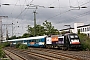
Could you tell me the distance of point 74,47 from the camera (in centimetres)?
3553

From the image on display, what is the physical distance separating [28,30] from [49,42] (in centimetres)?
7724

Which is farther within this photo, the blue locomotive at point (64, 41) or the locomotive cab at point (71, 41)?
the blue locomotive at point (64, 41)

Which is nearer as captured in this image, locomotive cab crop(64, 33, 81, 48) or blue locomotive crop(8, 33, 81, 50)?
locomotive cab crop(64, 33, 81, 48)

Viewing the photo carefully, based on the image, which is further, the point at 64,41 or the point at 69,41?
the point at 64,41

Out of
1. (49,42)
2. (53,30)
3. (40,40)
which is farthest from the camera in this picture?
(53,30)

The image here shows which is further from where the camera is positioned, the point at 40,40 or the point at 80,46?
the point at 40,40

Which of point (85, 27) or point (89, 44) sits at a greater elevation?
point (85, 27)

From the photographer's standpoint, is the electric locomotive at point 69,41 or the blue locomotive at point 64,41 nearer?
the electric locomotive at point 69,41

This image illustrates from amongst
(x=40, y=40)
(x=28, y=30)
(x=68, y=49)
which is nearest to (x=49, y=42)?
(x=40, y=40)

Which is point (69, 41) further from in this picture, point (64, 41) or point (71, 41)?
point (64, 41)

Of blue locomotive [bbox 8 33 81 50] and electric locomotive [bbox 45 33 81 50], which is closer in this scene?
electric locomotive [bbox 45 33 81 50]

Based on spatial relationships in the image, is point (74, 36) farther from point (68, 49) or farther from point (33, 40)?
point (33, 40)

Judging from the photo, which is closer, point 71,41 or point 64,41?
point 71,41

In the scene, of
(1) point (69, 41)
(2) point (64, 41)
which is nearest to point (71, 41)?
(1) point (69, 41)
